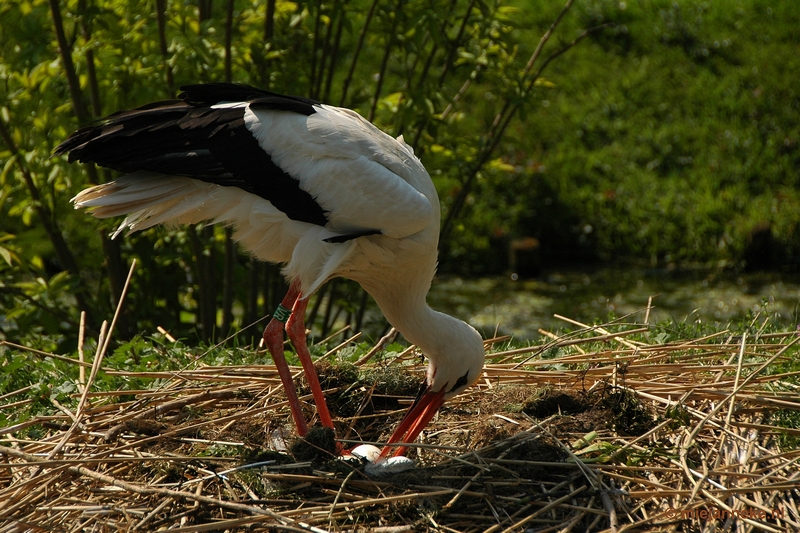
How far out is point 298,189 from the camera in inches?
153

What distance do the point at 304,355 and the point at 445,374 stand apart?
2.26ft

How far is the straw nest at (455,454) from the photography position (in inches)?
123

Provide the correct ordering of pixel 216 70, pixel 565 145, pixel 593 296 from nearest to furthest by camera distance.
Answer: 1. pixel 216 70
2. pixel 593 296
3. pixel 565 145

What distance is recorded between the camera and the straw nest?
312 cm

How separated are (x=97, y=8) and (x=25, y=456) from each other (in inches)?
108

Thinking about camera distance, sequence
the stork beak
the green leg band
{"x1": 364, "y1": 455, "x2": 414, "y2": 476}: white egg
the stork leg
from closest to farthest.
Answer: {"x1": 364, "y1": 455, "x2": 414, "y2": 476}: white egg
the stork beak
the stork leg
the green leg band

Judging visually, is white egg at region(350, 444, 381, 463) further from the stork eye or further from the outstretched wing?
the outstretched wing

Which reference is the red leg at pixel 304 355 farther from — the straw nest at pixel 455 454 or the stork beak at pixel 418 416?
the stork beak at pixel 418 416

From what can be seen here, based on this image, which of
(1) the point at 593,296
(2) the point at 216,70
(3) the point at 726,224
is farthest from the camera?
(3) the point at 726,224

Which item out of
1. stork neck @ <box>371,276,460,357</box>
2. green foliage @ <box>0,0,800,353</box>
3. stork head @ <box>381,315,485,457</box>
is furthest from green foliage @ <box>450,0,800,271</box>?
stork head @ <box>381,315,485,457</box>

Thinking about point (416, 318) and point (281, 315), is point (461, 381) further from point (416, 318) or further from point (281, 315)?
point (281, 315)

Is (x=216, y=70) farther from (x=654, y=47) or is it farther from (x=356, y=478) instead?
(x=654, y=47)

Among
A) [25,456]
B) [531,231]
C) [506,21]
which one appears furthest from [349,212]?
[531,231]

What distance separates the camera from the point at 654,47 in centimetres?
1117
